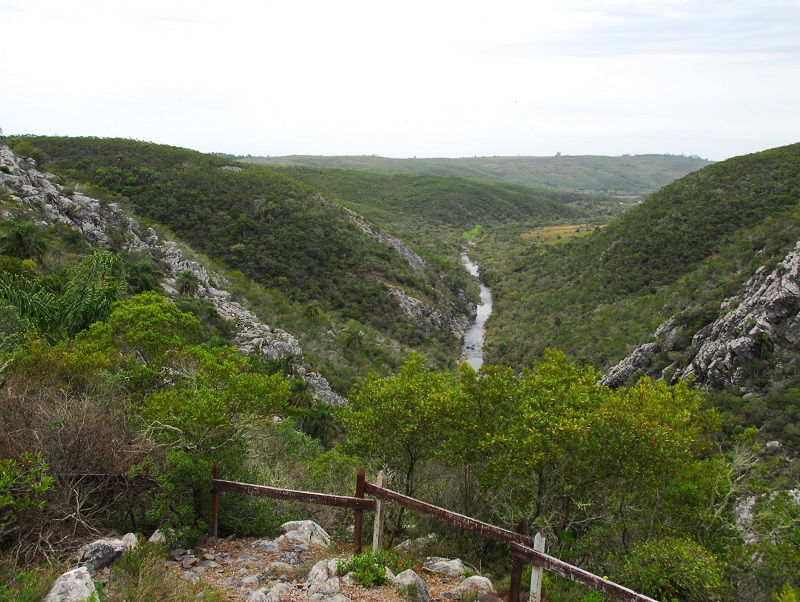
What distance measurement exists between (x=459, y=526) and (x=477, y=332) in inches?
1955

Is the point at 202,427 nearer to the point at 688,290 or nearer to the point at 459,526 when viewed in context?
the point at 459,526

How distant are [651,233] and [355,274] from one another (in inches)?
1139

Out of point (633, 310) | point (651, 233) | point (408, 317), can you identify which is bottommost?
point (408, 317)

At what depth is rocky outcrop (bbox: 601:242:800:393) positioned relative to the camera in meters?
22.3

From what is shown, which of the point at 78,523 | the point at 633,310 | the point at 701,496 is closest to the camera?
the point at 78,523

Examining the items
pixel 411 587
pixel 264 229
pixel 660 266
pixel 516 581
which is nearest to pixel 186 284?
pixel 264 229

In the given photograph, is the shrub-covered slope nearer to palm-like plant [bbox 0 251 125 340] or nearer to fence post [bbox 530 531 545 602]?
fence post [bbox 530 531 545 602]

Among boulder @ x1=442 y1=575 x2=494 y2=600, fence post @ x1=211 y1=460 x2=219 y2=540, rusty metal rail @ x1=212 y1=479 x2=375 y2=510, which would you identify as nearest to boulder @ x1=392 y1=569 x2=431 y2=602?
boulder @ x1=442 y1=575 x2=494 y2=600

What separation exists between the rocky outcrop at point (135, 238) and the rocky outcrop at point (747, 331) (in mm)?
19824

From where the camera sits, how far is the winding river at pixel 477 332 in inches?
1836

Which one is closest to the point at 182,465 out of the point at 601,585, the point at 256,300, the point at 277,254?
the point at 601,585

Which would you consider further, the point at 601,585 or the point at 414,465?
the point at 414,465

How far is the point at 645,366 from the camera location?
28.8m

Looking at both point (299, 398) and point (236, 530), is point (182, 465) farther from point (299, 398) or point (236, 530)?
point (299, 398)
